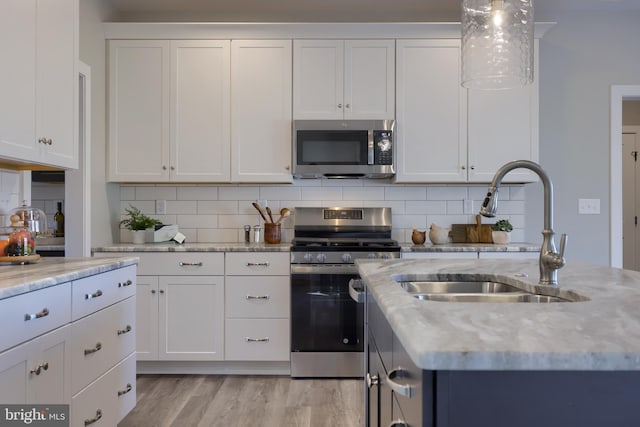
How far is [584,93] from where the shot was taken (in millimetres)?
3543

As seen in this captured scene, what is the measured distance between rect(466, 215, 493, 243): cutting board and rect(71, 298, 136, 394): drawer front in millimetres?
2404

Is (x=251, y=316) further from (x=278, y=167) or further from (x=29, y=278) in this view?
(x=29, y=278)

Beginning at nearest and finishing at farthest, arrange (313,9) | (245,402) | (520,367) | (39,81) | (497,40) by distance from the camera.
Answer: (520,367), (497,40), (39,81), (245,402), (313,9)

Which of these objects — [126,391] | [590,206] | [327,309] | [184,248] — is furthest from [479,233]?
[126,391]

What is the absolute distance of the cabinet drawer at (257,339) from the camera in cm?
302

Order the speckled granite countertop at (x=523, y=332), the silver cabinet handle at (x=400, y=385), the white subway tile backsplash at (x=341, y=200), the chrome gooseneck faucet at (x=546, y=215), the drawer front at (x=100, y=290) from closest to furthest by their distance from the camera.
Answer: the speckled granite countertop at (x=523, y=332) → the silver cabinet handle at (x=400, y=385) → the chrome gooseneck faucet at (x=546, y=215) → the drawer front at (x=100, y=290) → the white subway tile backsplash at (x=341, y=200)

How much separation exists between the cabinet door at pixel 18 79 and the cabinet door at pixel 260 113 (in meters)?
1.48

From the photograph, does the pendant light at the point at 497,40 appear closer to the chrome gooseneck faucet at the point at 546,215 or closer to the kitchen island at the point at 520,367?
the chrome gooseneck faucet at the point at 546,215

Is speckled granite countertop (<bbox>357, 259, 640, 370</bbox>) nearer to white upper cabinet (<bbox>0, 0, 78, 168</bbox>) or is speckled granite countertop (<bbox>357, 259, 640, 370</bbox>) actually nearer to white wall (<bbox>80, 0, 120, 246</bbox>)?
white upper cabinet (<bbox>0, 0, 78, 168</bbox>)

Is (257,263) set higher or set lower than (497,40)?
lower

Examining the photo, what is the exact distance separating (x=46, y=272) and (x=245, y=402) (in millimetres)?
1453

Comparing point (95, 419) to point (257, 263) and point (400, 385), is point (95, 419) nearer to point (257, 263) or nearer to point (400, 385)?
point (257, 263)

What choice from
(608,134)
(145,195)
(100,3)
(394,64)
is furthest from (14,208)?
(608,134)

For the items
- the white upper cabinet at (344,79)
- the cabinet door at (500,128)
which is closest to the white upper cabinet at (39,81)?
the white upper cabinet at (344,79)
